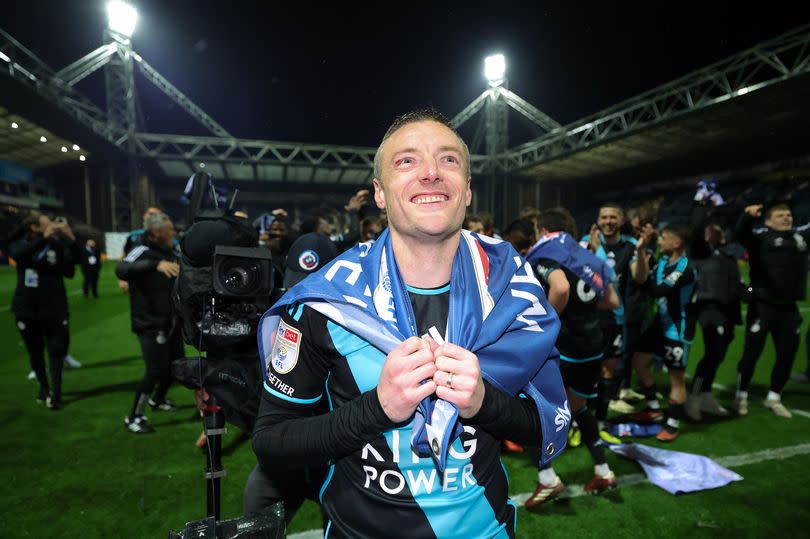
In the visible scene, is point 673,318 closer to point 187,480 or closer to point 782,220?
point 782,220

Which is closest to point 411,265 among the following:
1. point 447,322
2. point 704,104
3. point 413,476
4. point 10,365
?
point 447,322

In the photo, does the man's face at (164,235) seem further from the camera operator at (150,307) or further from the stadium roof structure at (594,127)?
the stadium roof structure at (594,127)

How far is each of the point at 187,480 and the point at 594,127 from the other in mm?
30045

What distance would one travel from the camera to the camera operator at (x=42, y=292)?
16.0 ft

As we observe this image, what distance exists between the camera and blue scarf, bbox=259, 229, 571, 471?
1.25 m

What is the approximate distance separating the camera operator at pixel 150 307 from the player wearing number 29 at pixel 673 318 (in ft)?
16.0

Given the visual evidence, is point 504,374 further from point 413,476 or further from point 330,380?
point 330,380

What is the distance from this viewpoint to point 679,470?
140 inches

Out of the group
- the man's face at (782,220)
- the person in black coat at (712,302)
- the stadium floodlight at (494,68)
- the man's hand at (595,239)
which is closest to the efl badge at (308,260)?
the man's hand at (595,239)

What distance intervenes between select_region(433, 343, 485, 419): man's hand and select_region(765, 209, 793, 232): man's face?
17.3 feet

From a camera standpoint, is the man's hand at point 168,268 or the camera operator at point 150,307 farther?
the camera operator at point 150,307

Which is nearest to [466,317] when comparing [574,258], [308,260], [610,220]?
[574,258]

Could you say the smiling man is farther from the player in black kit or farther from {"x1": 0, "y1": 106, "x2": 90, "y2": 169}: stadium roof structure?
{"x1": 0, "y1": 106, "x2": 90, "y2": 169}: stadium roof structure

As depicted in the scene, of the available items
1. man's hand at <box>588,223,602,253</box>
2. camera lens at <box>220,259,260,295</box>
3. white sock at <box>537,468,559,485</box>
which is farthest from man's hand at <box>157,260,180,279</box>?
man's hand at <box>588,223,602,253</box>
